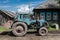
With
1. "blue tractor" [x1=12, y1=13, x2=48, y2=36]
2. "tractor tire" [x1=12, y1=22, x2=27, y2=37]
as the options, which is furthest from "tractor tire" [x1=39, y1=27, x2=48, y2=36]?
"tractor tire" [x1=12, y1=22, x2=27, y2=37]

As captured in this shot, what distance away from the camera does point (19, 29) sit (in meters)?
18.5

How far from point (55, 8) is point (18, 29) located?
622 inches

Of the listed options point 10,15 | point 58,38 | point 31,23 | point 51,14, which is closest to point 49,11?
point 51,14

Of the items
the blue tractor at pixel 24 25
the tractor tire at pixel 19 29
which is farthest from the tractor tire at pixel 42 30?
the tractor tire at pixel 19 29

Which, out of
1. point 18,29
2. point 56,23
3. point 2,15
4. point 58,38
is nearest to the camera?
point 58,38

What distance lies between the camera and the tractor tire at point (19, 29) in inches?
722

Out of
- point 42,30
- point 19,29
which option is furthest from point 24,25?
point 42,30

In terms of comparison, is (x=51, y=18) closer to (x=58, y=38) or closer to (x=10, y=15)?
(x=10, y=15)

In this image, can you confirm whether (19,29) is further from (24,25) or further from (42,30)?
(42,30)

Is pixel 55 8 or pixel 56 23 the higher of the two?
pixel 55 8

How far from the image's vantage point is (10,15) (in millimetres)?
37938

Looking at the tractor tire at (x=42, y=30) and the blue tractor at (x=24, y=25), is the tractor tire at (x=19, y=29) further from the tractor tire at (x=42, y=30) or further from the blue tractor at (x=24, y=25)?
the tractor tire at (x=42, y=30)

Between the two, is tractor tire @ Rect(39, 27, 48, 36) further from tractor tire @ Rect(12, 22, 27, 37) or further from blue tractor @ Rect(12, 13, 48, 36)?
tractor tire @ Rect(12, 22, 27, 37)

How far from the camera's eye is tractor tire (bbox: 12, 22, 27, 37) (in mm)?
18328
